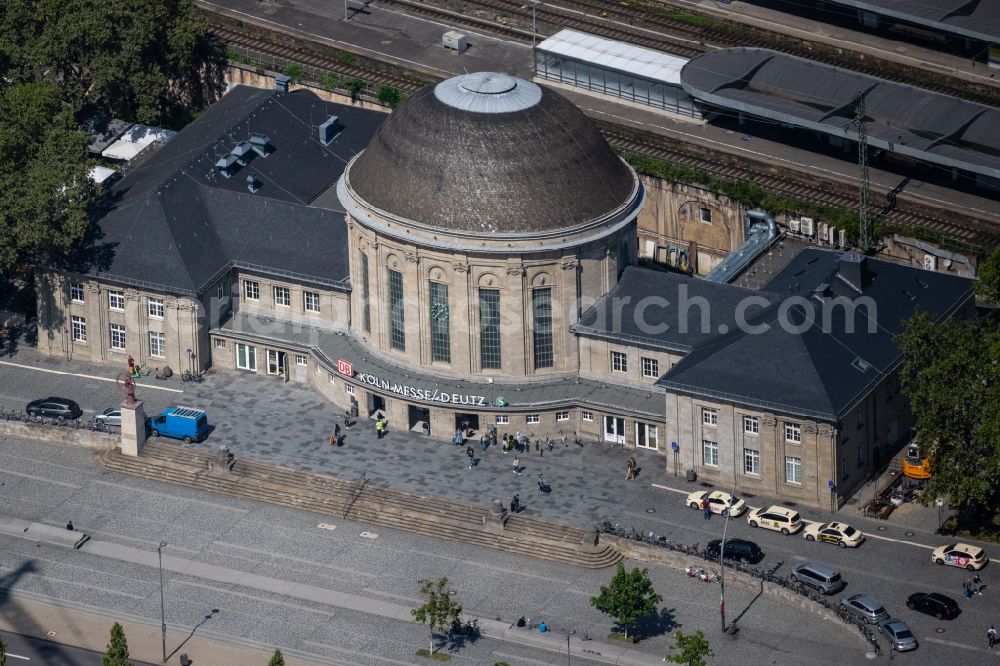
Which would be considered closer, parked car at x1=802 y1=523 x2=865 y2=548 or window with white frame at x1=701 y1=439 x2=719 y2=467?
parked car at x1=802 y1=523 x2=865 y2=548

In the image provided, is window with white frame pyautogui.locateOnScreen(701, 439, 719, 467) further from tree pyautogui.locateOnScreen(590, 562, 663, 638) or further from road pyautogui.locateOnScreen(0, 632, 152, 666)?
road pyautogui.locateOnScreen(0, 632, 152, 666)

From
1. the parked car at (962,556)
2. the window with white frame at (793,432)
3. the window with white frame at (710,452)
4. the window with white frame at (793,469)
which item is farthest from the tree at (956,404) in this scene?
the window with white frame at (710,452)

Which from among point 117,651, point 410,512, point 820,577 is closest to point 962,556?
point 820,577

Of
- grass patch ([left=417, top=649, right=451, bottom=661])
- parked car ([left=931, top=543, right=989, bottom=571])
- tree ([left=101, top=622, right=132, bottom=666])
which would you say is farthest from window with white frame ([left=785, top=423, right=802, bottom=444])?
tree ([left=101, top=622, right=132, bottom=666])

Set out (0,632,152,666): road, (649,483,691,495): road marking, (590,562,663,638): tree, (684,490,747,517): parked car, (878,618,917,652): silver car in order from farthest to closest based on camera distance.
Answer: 1. (649,483,691,495): road marking
2. (684,490,747,517): parked car
3. (0,632,152,666): road
4. (590,562,663,638): tree
5. (878,618,917,652): silver car

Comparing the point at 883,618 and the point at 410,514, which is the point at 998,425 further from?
the point at 410,514

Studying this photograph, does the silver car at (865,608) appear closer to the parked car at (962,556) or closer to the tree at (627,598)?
the parked car at (962,556)

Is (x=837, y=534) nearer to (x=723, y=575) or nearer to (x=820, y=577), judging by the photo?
(x=820, y=577)
